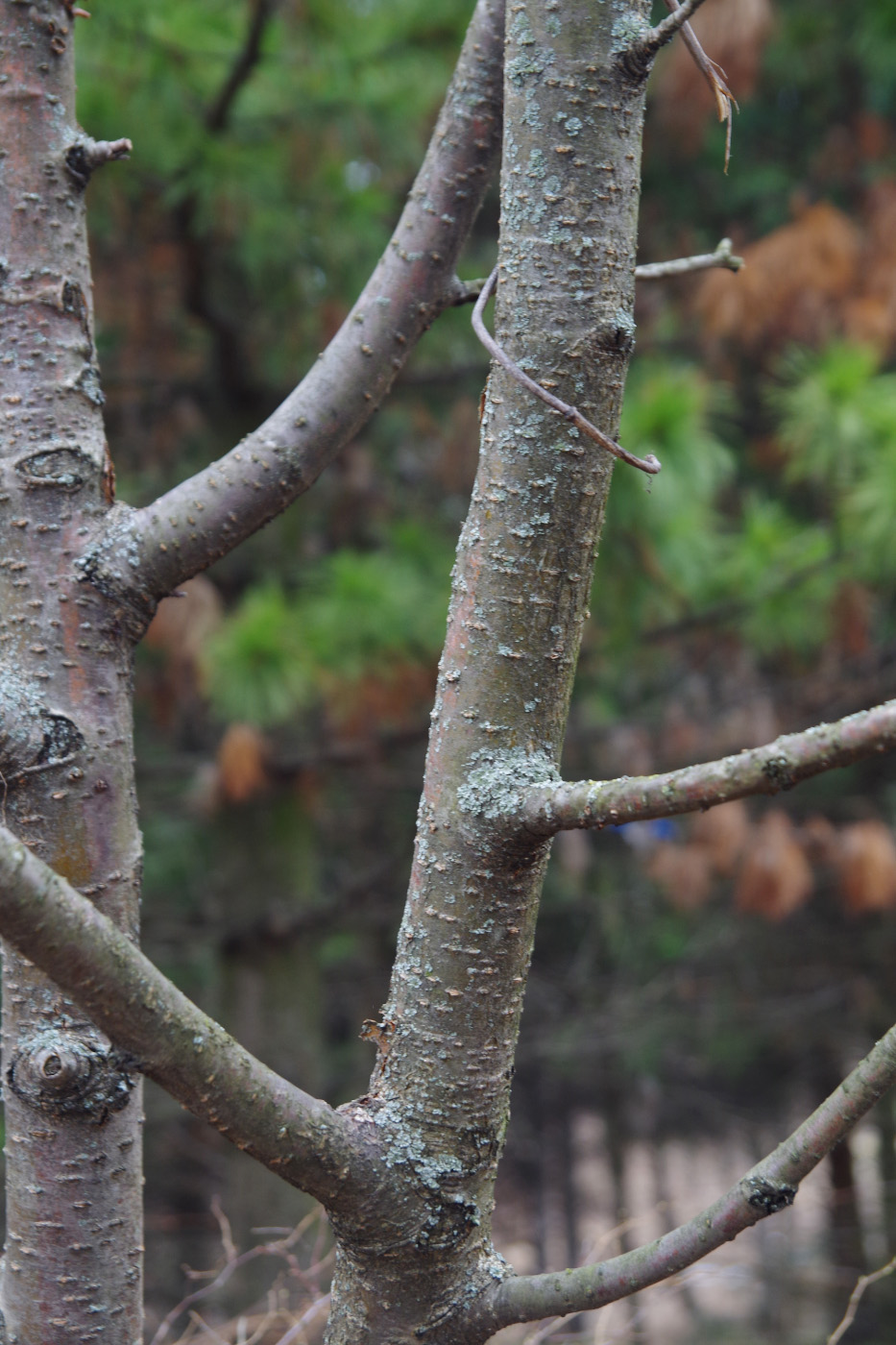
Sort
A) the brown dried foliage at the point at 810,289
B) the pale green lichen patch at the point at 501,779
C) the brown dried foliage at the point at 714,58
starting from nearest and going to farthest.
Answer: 1. the pale green lichen patch at the point at 501,779
2. the brown dried foliage at the point at 714,58
3. the brown dried foliage at the point at 810,289

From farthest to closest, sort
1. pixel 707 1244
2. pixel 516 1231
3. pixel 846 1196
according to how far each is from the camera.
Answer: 1. pixel 516 1231
2. pixel 846 1196
3. pixel 707 1244

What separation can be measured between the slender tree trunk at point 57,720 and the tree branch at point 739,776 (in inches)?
17.2

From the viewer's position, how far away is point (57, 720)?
2.95 feet

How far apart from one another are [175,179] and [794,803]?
3.91 metres

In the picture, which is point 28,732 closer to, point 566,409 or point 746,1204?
point 566,409

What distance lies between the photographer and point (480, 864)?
0.81 meters

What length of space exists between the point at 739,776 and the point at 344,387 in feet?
1.96

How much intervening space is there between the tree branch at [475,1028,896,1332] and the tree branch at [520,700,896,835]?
213 mm

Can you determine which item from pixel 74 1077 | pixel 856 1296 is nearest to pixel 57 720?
pixel 74 1077

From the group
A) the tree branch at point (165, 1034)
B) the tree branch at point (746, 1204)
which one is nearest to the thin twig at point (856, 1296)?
the tree branch at point (746, 1204)

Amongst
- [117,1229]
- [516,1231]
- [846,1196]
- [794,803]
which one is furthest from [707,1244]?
[516,1231]

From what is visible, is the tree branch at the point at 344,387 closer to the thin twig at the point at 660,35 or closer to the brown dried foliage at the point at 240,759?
the thin twig at the point at 660,35

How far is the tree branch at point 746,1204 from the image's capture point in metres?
0.68

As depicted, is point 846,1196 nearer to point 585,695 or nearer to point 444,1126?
point 585,695
